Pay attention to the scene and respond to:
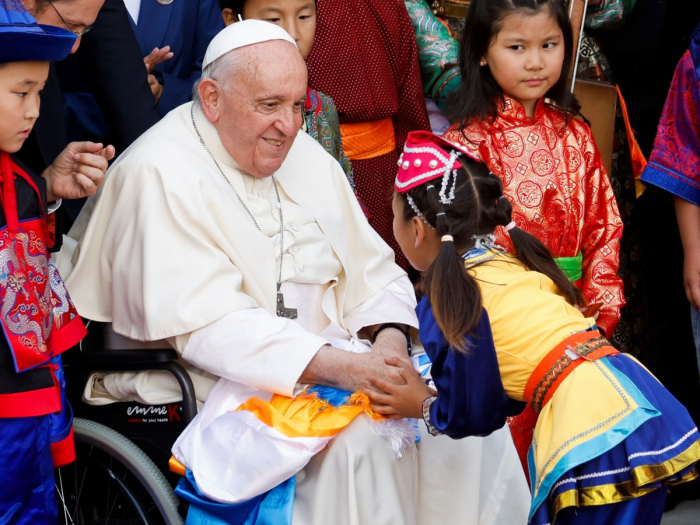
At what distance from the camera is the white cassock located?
10.7ft

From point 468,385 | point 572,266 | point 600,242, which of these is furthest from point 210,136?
point 600,242

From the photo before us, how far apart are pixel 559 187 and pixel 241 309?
1.58 metres

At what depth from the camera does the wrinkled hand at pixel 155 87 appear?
4.26 metres

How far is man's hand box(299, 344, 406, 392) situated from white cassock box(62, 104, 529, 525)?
0.05 meters

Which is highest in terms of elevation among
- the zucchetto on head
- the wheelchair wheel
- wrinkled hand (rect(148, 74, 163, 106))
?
the zucchetto on head

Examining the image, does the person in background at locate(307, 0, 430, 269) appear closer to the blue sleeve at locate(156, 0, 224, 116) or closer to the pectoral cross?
the blue sleeve at locate(156, 0, 224, 116)

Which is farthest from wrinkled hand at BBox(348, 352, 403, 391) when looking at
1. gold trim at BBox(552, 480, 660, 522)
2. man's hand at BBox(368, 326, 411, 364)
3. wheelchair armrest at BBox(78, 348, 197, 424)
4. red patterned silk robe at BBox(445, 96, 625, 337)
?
red patterned silk robe at BBox(445, 96, 625, 337)

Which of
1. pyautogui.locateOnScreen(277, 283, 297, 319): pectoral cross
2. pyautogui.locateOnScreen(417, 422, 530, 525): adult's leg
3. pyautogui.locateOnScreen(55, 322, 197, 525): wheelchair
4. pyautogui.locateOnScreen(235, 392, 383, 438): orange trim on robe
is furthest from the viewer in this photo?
pyautogui.locateOnScreen(277, 283, 297, 319): pectoral cross

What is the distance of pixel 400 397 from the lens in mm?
3242

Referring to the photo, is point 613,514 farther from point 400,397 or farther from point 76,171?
point 76,171

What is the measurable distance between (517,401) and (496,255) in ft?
1.50

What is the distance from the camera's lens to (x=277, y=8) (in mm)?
4152

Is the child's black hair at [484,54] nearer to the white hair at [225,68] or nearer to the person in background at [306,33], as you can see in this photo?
the person in background at [306,33]

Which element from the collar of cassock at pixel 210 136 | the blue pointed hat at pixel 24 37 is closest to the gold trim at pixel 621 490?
the collar of cassock at pixel 210 136
